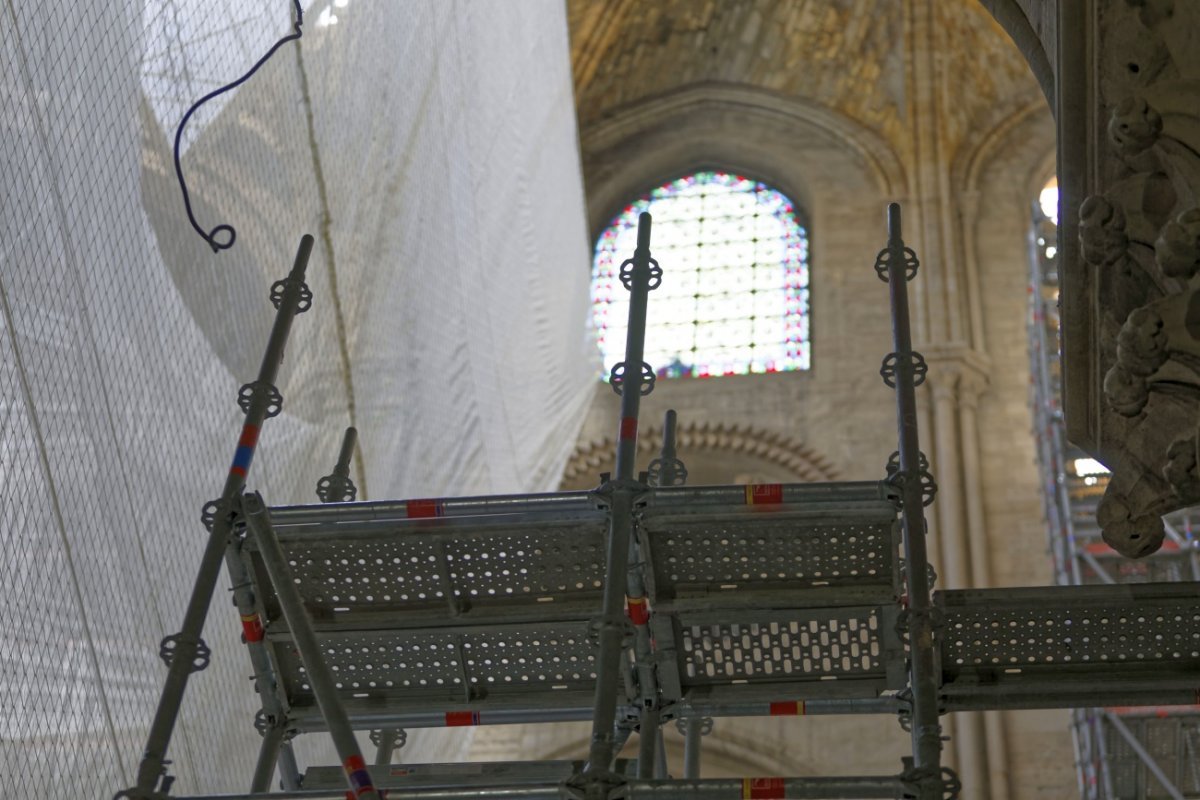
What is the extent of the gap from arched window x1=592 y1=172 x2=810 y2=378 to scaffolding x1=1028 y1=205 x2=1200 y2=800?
201cm

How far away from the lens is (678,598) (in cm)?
424

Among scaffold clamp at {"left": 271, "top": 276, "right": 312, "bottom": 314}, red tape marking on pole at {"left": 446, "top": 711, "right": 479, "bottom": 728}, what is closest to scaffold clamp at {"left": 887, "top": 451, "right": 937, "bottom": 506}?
red tape marking on pole at {"left": 446, "top": 711, "right": 479, "bottom": 728}

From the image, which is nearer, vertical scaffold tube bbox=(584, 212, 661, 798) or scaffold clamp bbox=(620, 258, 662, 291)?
vertical scaffold tube bbox=(584, 212, 661, 798)

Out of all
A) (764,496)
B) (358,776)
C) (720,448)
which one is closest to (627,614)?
(764,496)

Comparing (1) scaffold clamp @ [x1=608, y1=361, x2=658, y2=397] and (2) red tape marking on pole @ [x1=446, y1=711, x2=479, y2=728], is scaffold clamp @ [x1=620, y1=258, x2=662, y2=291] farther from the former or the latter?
(2) red tape marking on pole @ [x1=446, y1=711, x2=479, y2=728]

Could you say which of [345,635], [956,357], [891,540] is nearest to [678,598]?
[891,540]

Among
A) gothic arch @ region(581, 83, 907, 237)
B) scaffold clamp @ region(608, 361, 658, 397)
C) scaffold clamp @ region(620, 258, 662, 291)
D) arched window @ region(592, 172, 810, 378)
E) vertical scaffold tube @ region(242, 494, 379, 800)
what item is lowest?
vertical scaffold tube @ region(242, 494, 379, 800)

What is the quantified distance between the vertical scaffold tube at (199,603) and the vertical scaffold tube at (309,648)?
0.33ft

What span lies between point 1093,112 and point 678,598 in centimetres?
146

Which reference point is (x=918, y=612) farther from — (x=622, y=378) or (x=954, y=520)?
(x=954, y=520)

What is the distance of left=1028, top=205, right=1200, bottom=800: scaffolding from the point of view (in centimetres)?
927

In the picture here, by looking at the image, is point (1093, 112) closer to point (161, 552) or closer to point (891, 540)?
point (891, 540)

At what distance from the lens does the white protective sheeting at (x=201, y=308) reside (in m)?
4.42

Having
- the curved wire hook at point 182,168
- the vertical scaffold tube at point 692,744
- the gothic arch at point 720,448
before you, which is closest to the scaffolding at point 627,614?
the curved wire hook at point 182,168
